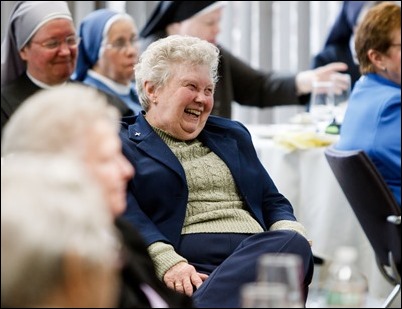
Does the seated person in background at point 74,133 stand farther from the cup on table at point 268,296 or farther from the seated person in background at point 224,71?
the seated person in background at point 224,71

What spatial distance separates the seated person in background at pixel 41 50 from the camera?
480 cm

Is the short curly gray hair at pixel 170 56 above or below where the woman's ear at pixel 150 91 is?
above

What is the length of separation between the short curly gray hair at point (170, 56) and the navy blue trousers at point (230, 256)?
510 millimetres

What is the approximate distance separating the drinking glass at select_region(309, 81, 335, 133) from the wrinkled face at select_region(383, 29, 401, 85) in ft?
2.83

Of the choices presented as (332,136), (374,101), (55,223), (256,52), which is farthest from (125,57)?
(55,223)

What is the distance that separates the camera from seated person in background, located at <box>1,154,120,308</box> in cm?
145

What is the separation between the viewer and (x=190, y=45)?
3227 millimetres

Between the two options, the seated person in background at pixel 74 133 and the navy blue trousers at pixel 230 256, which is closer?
the seated person in background at pixel 74 133

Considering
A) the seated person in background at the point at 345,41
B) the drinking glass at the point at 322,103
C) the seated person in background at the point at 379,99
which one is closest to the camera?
the seated person in background at the point at 379,99

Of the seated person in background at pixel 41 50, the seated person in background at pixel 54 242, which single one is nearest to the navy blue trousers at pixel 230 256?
the seated person in background at pixel 54 242


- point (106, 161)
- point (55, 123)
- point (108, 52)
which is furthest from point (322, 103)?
point (55, 123)

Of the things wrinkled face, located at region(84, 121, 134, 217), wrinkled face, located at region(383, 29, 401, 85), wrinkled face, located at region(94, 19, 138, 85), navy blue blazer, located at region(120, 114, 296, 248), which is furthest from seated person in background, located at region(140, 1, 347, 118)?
wrinkled face, located at region(84, 121, 134, 217)

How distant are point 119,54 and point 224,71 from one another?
69 centimetres

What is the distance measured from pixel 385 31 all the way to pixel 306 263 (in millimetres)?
1971
